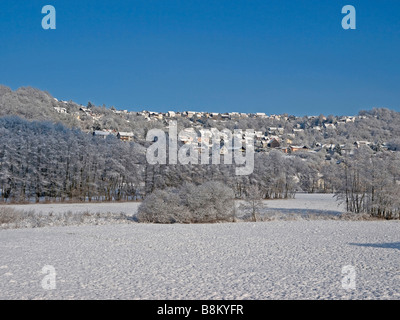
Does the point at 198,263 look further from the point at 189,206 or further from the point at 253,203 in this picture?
the point at 253,203

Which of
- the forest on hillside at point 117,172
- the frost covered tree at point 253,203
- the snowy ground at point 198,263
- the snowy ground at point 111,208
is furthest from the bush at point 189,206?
the forest on hillside at point 117,172

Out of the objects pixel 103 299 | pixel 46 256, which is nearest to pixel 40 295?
pixel 103 299

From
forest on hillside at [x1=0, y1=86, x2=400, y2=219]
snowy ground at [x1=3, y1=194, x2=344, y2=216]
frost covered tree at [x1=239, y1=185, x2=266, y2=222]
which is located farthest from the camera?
snowy ground at [x1=3, y1=194, x2=344, y2=216]

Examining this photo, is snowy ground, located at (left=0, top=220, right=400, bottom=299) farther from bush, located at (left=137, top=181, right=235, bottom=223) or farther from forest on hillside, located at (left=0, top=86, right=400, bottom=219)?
forest on hillside, located at (left=0, top=86, right=400, bottom=219)

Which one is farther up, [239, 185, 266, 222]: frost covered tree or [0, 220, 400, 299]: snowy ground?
[239, 185, 266, 222]: frost covered tree

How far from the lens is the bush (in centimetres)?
3250

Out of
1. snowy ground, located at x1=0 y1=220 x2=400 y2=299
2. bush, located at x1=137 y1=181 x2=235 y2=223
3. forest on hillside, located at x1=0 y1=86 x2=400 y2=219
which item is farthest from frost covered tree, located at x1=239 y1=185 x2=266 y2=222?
snowy ground, located at x1=0 y1=220 x2=400 y2=299

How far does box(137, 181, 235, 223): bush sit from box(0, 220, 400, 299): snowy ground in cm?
580

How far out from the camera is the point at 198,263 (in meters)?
15.2

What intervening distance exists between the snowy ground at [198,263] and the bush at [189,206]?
5799 mm

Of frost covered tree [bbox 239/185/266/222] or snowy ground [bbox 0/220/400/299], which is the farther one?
frost covered tree [bbox 239/185/266/222]

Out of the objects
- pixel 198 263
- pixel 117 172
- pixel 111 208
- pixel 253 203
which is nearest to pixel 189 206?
pixel 253 203

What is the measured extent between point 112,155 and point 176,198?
32397 mm

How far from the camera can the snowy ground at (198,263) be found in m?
10.7
